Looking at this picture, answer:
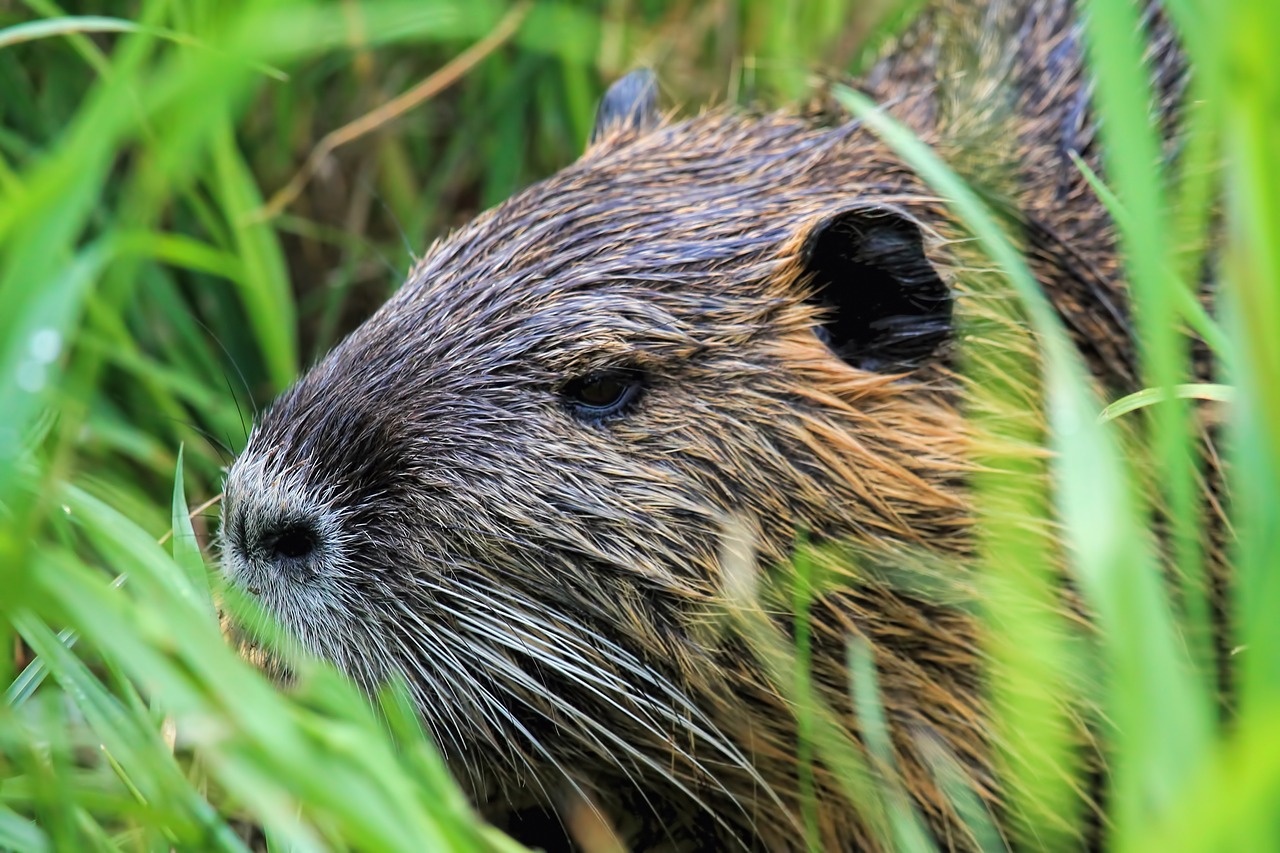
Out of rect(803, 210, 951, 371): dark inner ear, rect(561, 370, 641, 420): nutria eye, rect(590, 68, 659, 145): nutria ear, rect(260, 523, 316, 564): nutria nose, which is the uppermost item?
rect(590, 68, 659, 145): nutria ear

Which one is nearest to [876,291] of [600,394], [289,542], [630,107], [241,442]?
[600,394]

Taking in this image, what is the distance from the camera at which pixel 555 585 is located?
214cm

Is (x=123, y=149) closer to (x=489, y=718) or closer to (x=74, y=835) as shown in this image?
(x=489, y=718)

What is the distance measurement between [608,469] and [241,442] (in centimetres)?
127

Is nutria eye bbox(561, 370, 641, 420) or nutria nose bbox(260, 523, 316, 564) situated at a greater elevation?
nutria eye bbox(561, 370, 641, 420)

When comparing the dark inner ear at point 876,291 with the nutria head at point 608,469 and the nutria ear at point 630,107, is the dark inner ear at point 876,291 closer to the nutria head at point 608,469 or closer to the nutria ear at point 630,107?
the nutria head at point 608,469

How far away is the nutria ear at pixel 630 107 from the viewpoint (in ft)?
9.52

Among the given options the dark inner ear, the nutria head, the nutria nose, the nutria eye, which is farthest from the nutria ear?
the nutria nose

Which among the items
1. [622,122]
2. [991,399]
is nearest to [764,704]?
[991,399]

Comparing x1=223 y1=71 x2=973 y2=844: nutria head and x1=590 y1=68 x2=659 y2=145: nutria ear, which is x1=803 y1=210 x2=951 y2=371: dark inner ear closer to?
x1=223 y1=71 x2=973 y2=844: nutria head

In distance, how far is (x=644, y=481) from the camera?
86.7 inches

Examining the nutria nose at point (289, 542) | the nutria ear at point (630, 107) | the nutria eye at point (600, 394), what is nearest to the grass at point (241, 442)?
the nutria nose at point (289, 542)

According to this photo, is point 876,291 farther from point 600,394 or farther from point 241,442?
→ point 241,442

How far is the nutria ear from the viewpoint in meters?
2.90
